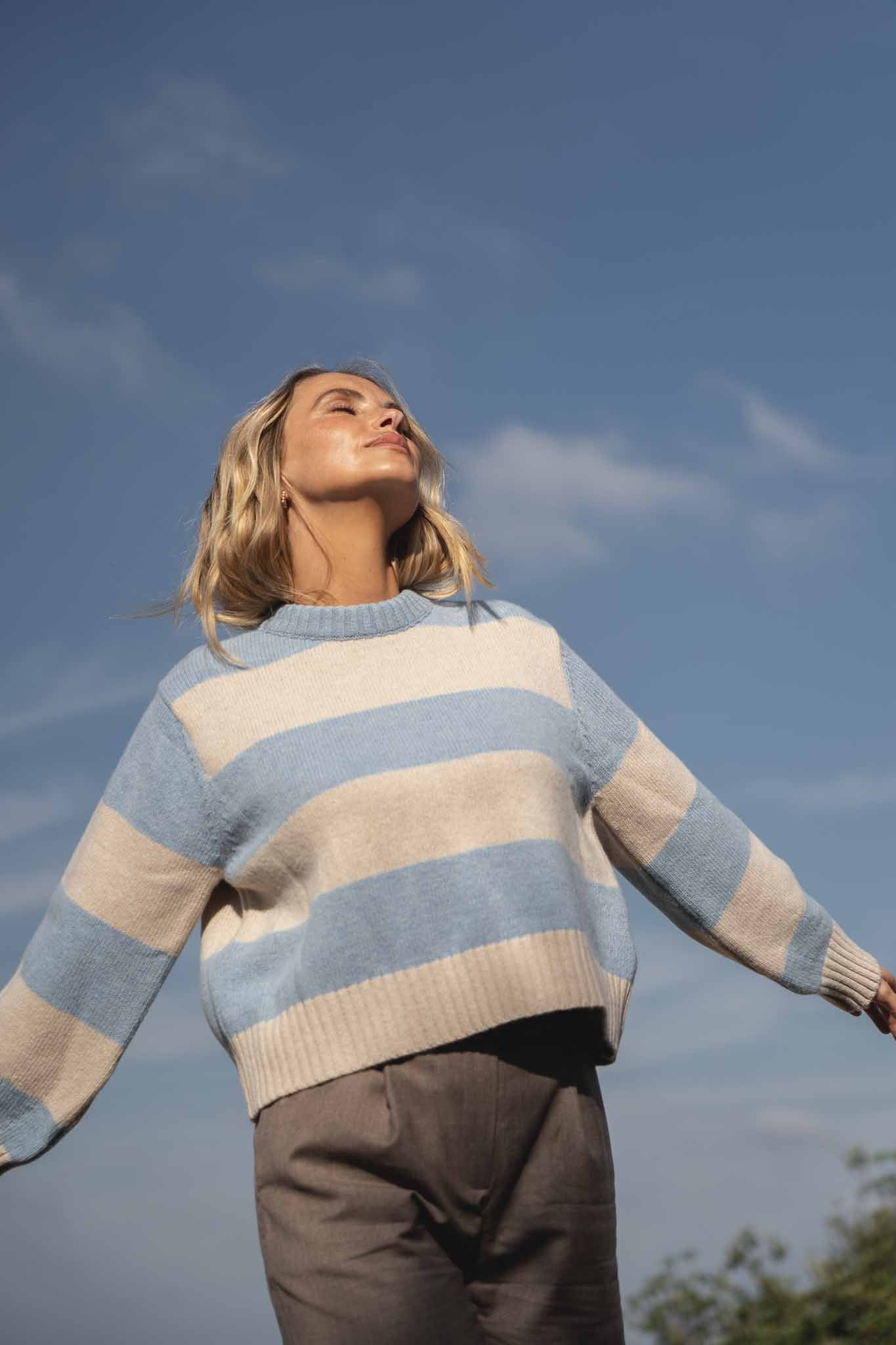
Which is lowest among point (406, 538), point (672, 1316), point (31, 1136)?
point (672, 1316)

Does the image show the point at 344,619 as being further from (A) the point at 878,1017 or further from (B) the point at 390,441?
(A) the point at 878,1017

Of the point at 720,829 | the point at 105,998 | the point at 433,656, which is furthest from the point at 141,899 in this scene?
the point at 720,829

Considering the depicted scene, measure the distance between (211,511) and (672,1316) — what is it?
300 cm

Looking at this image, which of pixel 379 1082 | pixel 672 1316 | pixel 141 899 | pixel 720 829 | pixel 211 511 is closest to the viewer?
pixel 379 1082

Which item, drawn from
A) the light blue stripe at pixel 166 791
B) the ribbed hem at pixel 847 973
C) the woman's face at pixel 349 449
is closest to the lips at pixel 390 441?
the woman's face at pixel 349 449

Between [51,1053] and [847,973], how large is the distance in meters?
1.51

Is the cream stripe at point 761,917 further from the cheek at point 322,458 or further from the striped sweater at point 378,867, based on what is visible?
the cheek at point 322,458

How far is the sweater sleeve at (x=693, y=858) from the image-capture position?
8.36 ft

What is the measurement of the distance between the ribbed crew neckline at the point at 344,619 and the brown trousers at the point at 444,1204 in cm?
77

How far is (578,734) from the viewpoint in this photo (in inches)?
98.3

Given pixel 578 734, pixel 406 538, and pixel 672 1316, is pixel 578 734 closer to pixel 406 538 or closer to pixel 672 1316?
pixel 406 538

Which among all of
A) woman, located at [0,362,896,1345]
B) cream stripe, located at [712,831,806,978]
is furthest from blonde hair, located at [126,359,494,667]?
cream stripe, located at [712,831,806,978]

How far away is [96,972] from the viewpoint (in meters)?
2.46

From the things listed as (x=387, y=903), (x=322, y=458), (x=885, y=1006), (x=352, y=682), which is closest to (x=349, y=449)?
(x=322, y=458)
